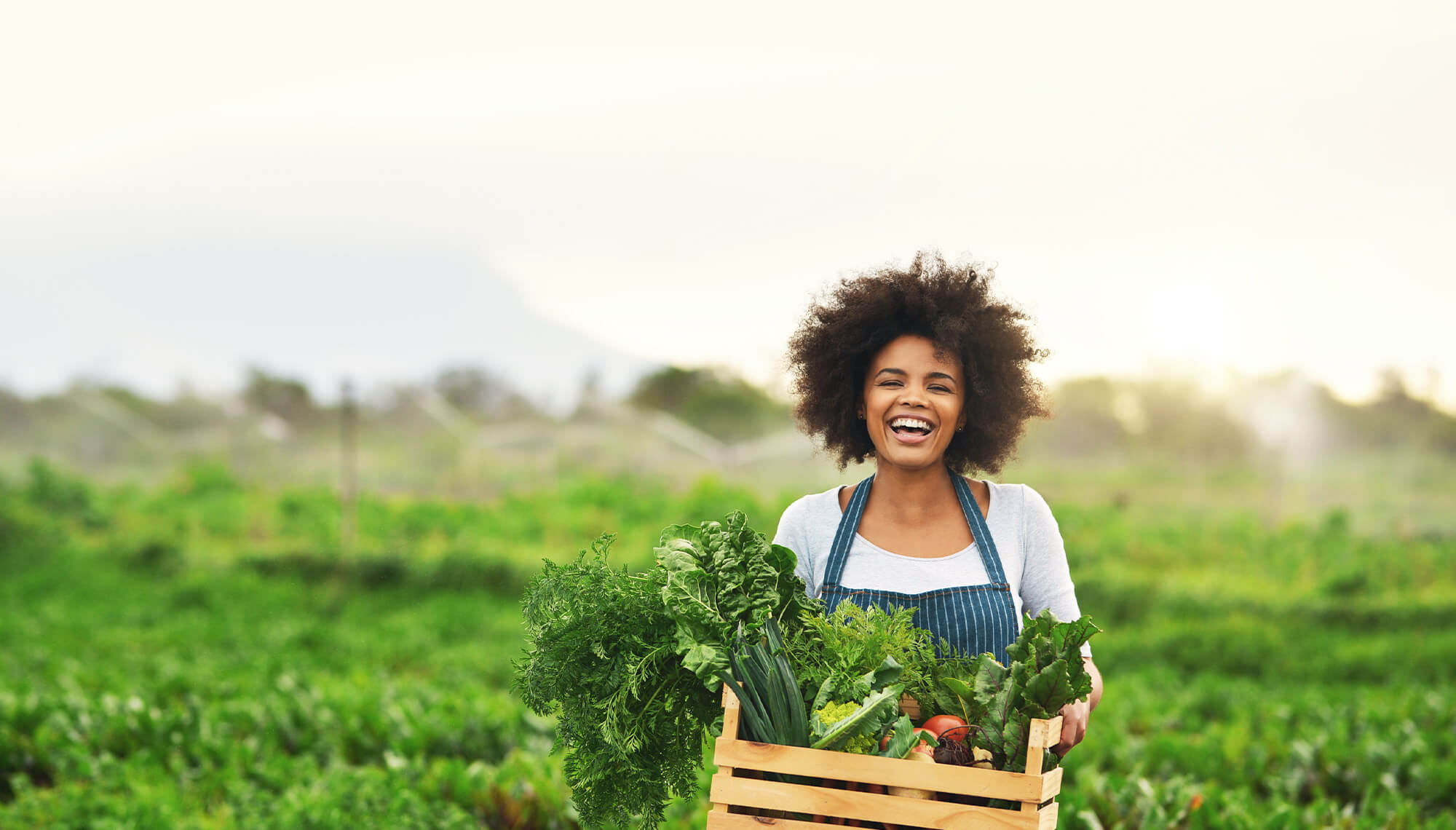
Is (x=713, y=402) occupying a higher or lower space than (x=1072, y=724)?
higher

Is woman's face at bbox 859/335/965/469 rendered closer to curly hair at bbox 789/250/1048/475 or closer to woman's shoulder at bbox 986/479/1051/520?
curly hair at bbox 789/250/1048/475

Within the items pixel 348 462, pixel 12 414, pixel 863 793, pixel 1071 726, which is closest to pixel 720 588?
pixel 863 793

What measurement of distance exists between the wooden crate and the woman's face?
0.85 metres

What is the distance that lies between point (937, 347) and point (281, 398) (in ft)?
78.8

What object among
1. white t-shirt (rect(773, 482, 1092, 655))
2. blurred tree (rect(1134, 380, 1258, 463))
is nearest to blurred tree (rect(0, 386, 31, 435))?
blurred tree (rect(1134, 380, 1258, 463))

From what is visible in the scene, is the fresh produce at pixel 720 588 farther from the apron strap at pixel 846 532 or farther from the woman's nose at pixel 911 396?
the woman's nose at pixel 911 396

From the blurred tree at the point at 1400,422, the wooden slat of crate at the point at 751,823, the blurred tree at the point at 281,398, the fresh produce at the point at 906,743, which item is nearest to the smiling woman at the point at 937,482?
the fresh produce at the point at 906,743

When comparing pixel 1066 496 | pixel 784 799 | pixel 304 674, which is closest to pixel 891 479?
pixel 784 799

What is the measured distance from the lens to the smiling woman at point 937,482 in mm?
3121

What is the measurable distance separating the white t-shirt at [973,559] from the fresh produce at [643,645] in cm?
34

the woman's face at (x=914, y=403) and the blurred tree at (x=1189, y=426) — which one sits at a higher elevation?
the blurred tree at (x=1189, y=426)

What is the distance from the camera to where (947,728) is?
2.69 m

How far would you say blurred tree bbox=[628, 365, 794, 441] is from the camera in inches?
850

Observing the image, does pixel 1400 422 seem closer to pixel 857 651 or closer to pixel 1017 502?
pixel 1017 502
